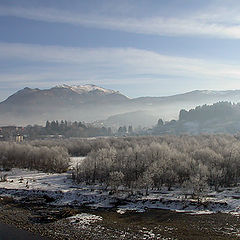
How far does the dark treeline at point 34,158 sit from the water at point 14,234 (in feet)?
160

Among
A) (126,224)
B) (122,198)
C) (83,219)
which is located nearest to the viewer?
(126,224)

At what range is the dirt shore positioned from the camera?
1280 inches

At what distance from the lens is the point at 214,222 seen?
3697 centimetres

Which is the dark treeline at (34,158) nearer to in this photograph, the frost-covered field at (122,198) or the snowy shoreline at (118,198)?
the frost-covered field at (122,198)

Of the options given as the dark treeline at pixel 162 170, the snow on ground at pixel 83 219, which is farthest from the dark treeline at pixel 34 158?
the snow on ground at pixel 83 219

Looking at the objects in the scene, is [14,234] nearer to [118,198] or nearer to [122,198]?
[118,198]

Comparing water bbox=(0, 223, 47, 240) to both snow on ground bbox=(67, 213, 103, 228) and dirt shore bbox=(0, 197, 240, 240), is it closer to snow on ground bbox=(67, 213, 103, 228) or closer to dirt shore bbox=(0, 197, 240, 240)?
dirt shore bbox=(0, 197, 240, 240)

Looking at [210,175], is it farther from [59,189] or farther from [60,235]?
[60,235]

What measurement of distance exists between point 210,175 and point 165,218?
23.9 meters

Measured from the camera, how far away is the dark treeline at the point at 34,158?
87.8m

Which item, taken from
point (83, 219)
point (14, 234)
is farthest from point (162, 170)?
point (14, 234)

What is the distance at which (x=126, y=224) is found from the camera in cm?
3681

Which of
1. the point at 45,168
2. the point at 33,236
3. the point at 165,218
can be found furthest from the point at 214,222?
the point at 45,168

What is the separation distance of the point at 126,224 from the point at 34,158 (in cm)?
6557
